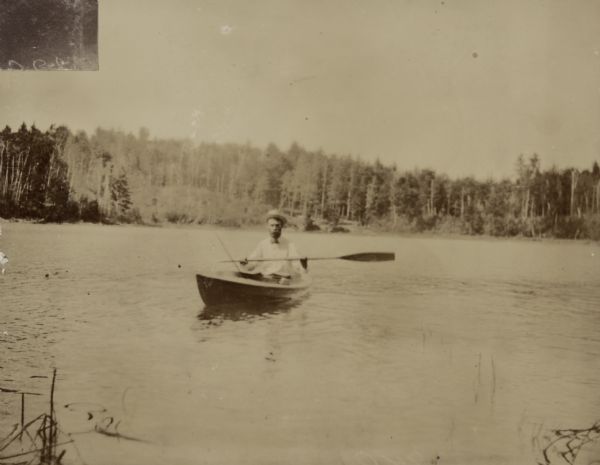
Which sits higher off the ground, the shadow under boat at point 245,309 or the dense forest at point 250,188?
the dense forest at point 250,188

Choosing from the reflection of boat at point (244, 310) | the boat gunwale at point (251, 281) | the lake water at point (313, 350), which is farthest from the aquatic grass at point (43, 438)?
the boat gunwale at point (251, 281)

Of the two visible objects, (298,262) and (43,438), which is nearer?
(43,438)

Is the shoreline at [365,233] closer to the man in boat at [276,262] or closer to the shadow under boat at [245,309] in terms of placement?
the man in boat at [276,262]

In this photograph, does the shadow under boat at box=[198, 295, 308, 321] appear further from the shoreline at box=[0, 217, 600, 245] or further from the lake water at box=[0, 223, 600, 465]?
the shoreline at box=[0, 217, 600, 245]

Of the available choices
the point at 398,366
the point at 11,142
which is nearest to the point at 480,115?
the point at 398,366

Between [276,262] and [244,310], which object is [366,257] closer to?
[276,262]

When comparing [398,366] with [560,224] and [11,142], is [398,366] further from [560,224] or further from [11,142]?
[11,142]

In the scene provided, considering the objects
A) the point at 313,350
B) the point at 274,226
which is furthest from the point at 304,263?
the point at 313,350
